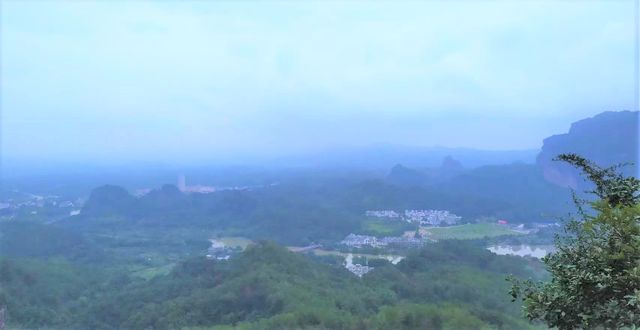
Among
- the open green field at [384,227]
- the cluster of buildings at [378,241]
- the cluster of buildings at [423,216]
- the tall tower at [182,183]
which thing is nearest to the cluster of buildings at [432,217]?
the cluster of buildings at [423,216]

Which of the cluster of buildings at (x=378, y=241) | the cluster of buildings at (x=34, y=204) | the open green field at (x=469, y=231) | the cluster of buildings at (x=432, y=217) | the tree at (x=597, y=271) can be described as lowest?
the cluster of buildings at (x=378, y=241)

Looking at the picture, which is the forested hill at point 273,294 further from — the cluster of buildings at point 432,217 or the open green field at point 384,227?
the cluster of buildings at point 432,217

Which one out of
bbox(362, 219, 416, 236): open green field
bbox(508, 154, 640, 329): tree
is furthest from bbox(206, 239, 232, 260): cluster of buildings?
bbox(508, 154, 640, 329): tree

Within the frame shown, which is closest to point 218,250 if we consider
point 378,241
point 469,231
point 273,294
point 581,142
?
point 378,241

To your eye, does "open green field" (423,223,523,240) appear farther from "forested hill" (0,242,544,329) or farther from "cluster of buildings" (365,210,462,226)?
"forested hill" (0,242,544,329)

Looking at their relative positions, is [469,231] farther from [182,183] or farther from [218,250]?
[182,183]

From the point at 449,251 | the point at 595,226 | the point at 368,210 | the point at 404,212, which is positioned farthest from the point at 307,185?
the point at 595,226
